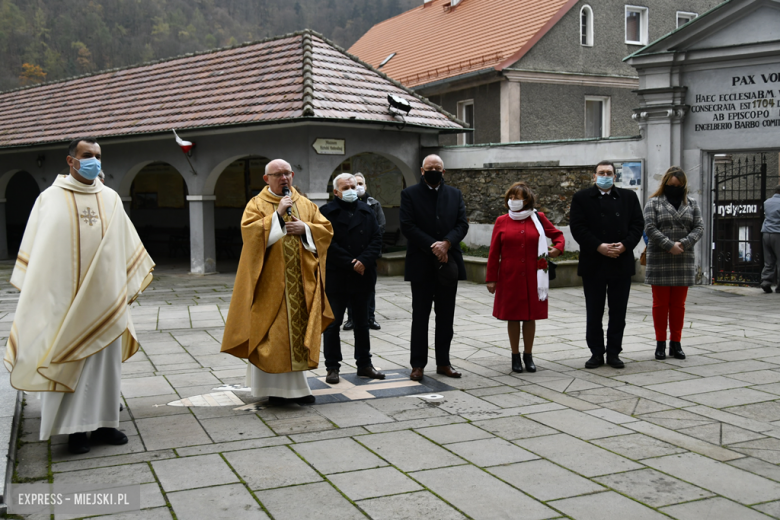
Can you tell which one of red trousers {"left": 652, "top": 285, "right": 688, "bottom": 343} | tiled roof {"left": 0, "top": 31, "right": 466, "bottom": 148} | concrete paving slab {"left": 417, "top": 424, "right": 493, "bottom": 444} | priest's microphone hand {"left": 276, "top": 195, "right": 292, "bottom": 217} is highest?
tiled roof {"left": 0, "top": 31, "right": 466, "bottom": 148}

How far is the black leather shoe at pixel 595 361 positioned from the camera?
7150 mm

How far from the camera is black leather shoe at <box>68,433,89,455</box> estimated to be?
4.71 m

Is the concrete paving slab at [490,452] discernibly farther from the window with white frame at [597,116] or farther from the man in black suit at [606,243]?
the window with white frame at [597,116]

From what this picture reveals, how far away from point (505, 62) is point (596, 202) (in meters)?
14.0

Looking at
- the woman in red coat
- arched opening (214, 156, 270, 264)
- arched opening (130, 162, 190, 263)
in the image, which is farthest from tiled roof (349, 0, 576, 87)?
the woman in red coat

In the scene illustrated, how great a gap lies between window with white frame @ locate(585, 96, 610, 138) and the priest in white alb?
19.1 metres

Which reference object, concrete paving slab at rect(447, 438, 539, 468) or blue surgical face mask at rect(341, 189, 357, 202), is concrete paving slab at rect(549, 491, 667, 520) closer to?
concrete paving slab at rect(447, 438, 539, 468)

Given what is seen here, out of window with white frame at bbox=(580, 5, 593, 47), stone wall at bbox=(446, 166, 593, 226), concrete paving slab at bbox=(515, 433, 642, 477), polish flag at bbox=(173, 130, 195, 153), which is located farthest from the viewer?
window with white frame at bbox=(580, 5, 593, 47)

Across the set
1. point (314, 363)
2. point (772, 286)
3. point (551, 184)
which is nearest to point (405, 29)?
point (551, 184)

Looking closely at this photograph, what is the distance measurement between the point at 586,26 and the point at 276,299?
1891 cm

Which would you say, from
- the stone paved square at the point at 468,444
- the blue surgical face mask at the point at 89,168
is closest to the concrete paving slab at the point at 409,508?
the stone paved square at the point at 468,444

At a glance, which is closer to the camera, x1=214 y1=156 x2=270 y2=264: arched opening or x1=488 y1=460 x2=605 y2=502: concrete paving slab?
x1=488 y1=460 x2=605 y2=502: concrete paving slab

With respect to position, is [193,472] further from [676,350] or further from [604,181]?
[676,350]

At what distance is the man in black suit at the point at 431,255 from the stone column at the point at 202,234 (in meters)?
10.3
